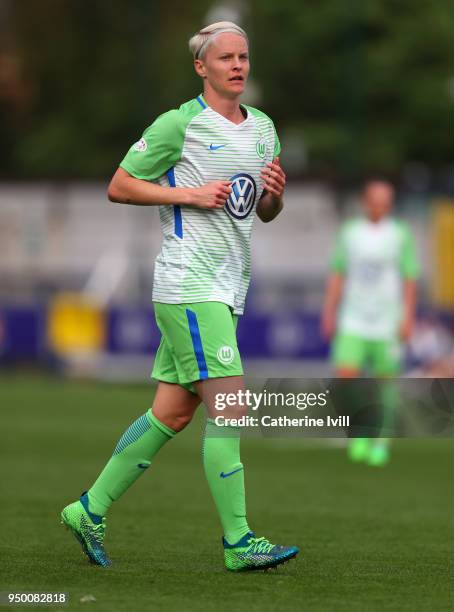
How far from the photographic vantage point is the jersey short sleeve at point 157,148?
21.8 feet

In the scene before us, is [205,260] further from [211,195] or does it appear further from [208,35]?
[208,35]

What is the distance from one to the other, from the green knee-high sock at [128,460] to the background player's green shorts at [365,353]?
258 inches

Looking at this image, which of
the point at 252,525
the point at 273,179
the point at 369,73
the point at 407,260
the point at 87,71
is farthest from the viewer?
the point at 87,71

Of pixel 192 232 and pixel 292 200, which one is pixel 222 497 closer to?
pixel 192 232

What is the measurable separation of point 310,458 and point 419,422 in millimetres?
8329

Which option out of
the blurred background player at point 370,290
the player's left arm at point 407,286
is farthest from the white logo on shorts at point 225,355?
the blurred background player at point 370,290

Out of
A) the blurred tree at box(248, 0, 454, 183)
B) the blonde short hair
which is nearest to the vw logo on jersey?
the blonde short hair

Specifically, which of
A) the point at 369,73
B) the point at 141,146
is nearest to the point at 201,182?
the point at 141,146

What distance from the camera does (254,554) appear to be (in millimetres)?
6602

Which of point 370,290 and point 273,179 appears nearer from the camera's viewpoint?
point 273,179

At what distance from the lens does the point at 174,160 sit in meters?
6.71

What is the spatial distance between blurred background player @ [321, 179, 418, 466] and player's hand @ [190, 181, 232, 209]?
6.64m

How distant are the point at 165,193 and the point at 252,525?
8.44 ft

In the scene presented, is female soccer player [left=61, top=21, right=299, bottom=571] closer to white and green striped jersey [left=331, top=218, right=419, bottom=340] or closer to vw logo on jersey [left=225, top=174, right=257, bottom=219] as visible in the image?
vw logo on jersey [left=225, top=174, right=257, bottom=219]
